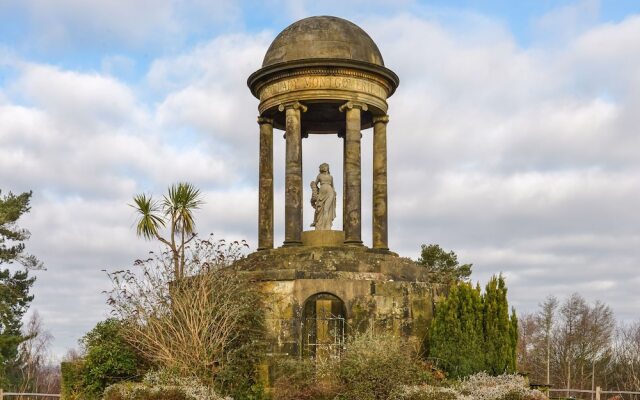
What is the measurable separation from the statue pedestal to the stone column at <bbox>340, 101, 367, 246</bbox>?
1.86ft

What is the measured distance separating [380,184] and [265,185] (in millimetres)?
2914

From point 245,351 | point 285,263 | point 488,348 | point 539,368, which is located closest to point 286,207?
point 285,263

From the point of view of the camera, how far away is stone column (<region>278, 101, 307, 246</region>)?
2080cm

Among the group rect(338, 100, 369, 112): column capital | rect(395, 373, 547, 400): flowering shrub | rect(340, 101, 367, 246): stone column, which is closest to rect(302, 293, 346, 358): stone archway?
rect(340, 101, 367, 246): stone column

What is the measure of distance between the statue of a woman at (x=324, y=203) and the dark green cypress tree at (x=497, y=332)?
5.25 meters

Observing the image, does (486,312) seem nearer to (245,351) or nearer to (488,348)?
(488,348)

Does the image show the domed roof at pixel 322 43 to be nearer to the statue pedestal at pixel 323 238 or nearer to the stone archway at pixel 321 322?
the statue pedestal at pixel 323 238

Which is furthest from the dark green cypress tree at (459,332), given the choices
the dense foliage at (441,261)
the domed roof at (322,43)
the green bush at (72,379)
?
the dense foliage at (441,261)

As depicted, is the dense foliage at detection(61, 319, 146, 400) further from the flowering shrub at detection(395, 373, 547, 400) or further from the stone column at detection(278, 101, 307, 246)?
the flowering shrub at detection(395, 373, 547, 400)

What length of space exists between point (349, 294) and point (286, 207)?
152 inches

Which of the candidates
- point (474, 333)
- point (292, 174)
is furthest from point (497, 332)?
point (292, 174)

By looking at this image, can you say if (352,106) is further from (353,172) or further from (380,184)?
(380,184)

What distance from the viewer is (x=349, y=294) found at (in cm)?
1789

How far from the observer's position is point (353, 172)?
20797mm
